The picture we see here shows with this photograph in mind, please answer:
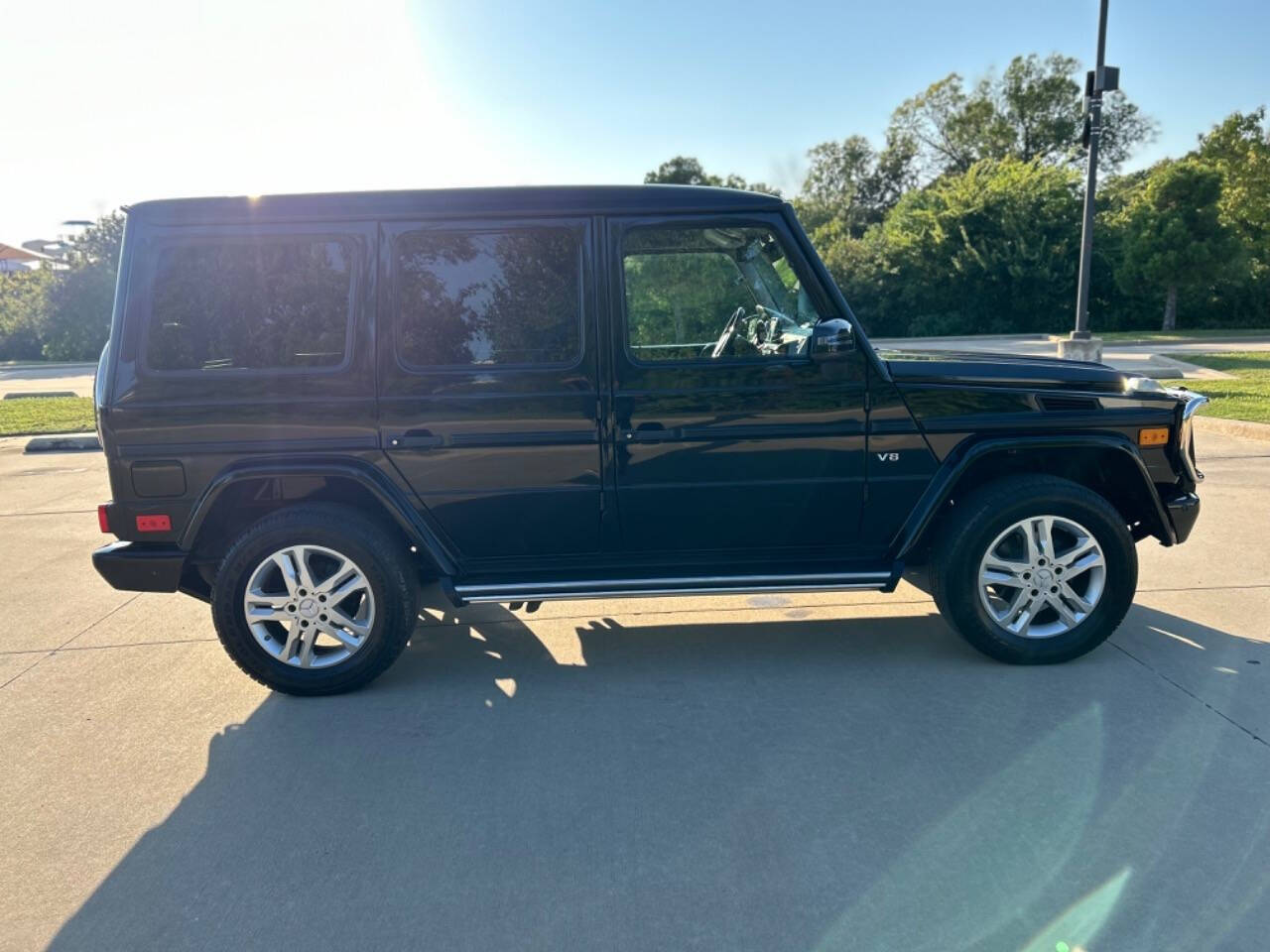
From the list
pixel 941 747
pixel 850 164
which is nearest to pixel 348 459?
pixel 941 747

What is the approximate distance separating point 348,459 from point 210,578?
3.10 ft

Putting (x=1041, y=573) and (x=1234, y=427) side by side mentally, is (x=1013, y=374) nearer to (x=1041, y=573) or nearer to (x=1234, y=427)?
(x=1041, y=573)

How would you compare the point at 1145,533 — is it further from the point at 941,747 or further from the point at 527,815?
the point at 527,815

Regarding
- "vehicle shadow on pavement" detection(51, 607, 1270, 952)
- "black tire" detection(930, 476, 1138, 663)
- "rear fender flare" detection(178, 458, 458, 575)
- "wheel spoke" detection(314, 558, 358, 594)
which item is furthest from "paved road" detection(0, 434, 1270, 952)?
"rear fender flare" detection(178, 458, 458, 575)

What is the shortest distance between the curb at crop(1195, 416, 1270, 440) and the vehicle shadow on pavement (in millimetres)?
7096

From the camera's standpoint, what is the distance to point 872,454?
397cm

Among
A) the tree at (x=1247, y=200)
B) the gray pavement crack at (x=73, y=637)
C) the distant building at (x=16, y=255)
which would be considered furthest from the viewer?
the distant building at (x=16, y=255)

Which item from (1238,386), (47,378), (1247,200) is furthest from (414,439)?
(1247,200)

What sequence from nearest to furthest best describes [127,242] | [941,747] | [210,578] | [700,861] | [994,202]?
[700,861] → [941,747] → [127,242] → [210,578] → [994,202]

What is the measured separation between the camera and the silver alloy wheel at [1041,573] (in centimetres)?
400

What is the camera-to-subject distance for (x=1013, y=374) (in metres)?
4.03

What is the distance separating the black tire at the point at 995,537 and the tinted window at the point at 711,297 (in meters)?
1.09

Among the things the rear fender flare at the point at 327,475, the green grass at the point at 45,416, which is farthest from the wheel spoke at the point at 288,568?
the green grass at the point at 45,416

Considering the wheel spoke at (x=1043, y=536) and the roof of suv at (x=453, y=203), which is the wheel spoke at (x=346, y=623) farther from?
the wheel spoke at (x=1043, y=536)
